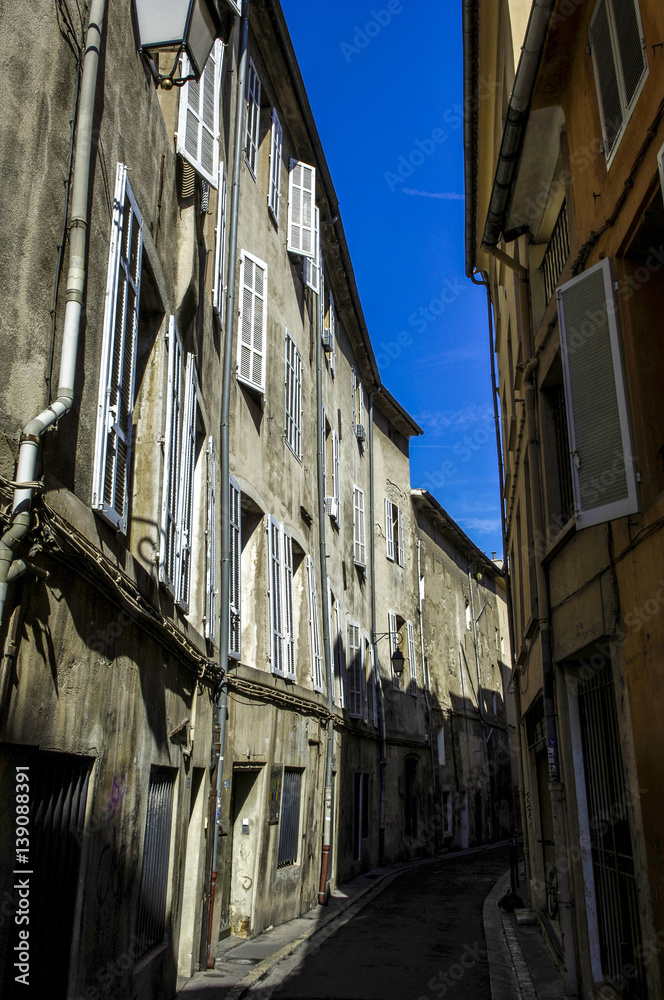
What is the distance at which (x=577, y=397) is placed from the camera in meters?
5.71

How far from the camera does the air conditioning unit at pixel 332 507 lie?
14965 millimetres

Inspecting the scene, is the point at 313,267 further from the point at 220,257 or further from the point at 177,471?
the point at 177,471

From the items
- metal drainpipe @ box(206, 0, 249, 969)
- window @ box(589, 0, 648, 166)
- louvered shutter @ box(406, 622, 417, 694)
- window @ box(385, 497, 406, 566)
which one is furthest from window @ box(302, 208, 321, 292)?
louvered shutter @ box(406, 622, 417, 694)

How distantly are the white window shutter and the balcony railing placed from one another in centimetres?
338

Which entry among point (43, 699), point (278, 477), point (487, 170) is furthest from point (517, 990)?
point (487, 170)

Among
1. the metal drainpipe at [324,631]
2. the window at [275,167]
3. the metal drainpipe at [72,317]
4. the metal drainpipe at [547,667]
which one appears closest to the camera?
the metal drainpipe at [72,317]

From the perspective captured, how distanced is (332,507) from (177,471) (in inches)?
349

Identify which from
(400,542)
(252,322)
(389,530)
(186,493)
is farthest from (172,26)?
(400,542)

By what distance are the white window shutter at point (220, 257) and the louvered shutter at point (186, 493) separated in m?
1.75

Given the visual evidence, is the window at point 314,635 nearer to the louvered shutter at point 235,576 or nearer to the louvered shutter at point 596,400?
the louvered shutter at point 235,576

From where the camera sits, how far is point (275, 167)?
12508 millimetres

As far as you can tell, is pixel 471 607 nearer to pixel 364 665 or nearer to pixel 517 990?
pixel 364 665

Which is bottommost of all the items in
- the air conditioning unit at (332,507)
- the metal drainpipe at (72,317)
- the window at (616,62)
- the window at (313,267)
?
the metal drainpipe at (72,317)

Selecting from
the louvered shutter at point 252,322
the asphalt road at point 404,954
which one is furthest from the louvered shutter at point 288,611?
the asphalt road at point 404,954
